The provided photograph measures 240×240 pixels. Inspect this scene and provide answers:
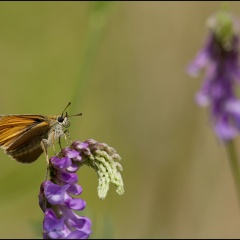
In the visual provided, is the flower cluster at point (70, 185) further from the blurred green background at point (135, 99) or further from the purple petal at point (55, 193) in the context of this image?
the blurred green background at point (135, 99)

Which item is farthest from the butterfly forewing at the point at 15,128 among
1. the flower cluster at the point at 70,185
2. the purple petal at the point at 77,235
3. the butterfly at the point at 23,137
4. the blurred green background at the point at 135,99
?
the blurred green background at the point at 135,99

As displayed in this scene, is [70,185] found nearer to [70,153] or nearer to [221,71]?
[70,153]

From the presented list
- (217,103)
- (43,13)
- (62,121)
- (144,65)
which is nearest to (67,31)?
(43,13)

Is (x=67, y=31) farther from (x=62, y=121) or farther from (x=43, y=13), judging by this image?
(x=62, y=121)

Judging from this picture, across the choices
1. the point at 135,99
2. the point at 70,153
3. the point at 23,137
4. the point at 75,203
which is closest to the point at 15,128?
the point at 23,137

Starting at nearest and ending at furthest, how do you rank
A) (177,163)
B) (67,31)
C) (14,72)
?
1. (177,163)
2. (14,72)
3. (67,31)
